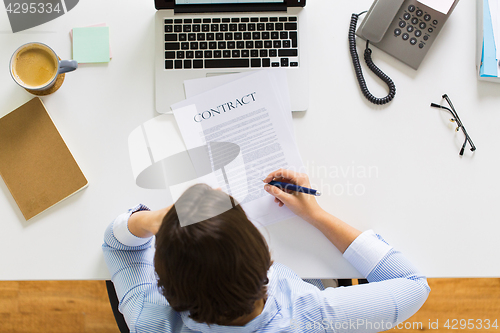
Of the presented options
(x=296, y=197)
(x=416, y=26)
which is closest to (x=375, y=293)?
(x=296, y=197)

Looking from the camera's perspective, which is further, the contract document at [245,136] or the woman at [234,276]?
the contract document at [245,136]

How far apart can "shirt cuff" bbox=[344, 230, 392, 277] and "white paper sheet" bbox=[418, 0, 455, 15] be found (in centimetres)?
52

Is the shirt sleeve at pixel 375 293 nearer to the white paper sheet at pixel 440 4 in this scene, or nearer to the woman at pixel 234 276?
the woman at pixel 234 276

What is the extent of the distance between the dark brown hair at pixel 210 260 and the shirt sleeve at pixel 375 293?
0.70ft

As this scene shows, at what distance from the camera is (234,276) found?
0.54 metres

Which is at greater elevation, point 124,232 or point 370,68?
Answer: point 370,68

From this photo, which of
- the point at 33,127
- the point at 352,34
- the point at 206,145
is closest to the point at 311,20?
the point at 352,34

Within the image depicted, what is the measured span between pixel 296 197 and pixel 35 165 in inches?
22.8

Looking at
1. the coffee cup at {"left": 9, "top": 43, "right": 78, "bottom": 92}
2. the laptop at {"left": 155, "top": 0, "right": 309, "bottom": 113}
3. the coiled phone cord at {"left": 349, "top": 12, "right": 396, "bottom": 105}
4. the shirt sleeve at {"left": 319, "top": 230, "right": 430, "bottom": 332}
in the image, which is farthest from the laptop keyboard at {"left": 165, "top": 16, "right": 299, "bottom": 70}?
the shirt sleeve at {"left": 319, "top": 230, "right": 430, "bottom": 332}

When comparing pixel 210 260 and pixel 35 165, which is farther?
pixel 35 165

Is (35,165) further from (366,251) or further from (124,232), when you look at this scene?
(366,251)

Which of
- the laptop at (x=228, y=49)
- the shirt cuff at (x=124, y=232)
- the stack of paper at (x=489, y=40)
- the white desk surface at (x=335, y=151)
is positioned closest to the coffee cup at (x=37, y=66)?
the white desk surface at (x=335, y=151)

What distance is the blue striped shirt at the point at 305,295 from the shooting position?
69 centimetres

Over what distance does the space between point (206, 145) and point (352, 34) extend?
Answer: 428 mm
